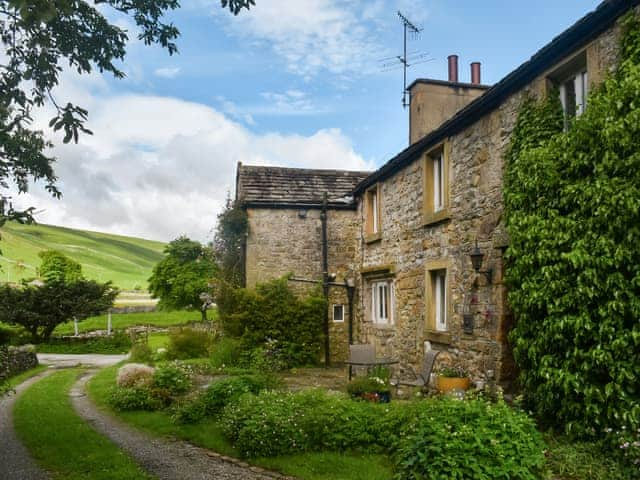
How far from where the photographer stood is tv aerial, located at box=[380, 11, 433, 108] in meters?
16.0

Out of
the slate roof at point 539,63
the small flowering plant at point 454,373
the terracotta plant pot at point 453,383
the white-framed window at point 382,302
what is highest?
the slate roof at point 539,63

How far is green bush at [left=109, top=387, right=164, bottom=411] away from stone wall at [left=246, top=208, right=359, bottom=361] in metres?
7.08

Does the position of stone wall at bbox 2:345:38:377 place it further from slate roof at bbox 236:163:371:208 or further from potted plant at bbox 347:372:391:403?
potted plant at bbox 347:372:391:403

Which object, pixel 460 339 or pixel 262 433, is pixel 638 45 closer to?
pixel 460 339

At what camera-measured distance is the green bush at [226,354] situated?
15.7 metres

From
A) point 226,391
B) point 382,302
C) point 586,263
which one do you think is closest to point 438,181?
point 382,302

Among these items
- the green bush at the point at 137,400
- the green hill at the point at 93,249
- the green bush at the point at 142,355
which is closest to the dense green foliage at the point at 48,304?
the green bush at the point at 142,355

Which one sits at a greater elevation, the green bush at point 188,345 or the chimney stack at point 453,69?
the chimney stack at point 453,69

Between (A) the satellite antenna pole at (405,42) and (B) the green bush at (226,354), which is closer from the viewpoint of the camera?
(B) the green bush at (226,354)

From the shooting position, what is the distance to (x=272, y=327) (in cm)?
1675

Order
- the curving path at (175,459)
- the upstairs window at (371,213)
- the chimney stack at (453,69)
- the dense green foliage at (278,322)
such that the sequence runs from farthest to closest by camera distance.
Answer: the dense green foliage at (278,322), the upstairs window at (371,213), the chimney stack at (453,69), the curving path at (175,459)

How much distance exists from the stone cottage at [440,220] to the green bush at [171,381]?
507 cm

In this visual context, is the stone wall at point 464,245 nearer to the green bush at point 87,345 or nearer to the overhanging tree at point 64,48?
the overhanging tree at point 64,48

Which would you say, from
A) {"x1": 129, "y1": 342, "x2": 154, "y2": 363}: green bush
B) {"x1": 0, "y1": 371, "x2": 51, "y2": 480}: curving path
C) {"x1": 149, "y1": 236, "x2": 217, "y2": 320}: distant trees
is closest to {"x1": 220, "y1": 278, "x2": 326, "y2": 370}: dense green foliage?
{"x1": 129, "y1": 342, "x2": 154, "y2": 363}: green bush
